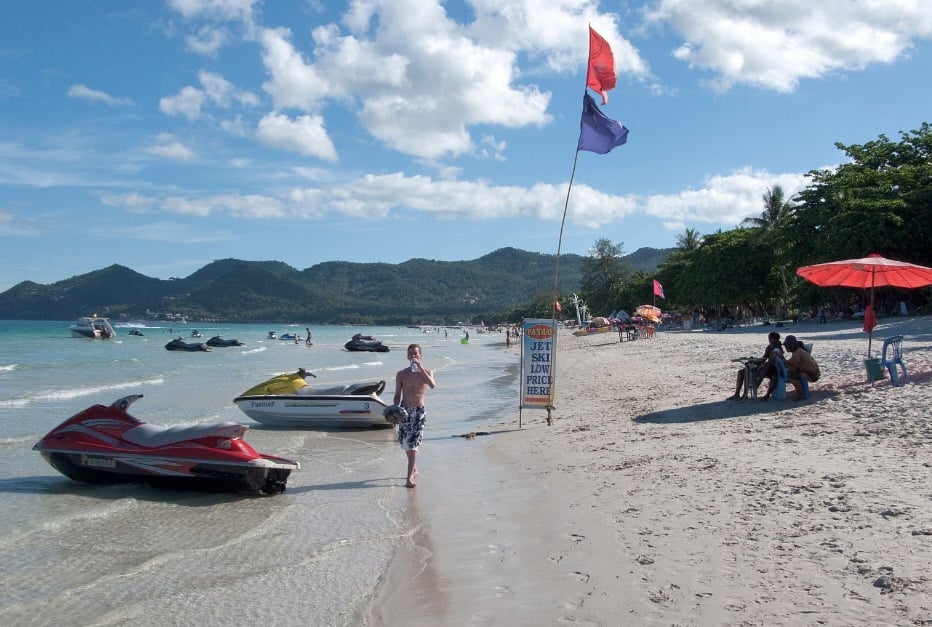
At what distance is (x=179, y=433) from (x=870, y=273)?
1174 cm

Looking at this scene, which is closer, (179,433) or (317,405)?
(179,433)

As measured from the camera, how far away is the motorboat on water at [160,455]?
325 inches

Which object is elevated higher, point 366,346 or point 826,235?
point 826,235

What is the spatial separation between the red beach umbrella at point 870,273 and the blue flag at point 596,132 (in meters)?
3.94

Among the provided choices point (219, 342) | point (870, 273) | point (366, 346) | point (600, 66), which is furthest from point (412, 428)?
point (219, 342)

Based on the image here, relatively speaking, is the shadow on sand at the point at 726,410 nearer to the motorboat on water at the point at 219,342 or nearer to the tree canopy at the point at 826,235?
the tree canopy at the point at 826,235

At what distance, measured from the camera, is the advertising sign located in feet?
41.0

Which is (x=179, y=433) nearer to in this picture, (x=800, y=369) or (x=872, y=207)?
(x=800, y=369)

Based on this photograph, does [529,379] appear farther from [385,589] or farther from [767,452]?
[385,589]

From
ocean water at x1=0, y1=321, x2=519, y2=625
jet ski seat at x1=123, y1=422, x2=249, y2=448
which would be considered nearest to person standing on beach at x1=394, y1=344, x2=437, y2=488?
ocean water at x1=0, y1=321, x2=519, y2=625

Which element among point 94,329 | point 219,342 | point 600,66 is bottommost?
point 219,342

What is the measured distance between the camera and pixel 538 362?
1261 cm

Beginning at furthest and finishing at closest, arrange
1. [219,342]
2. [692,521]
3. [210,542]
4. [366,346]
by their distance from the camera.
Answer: [219,342] → [366,346] → [210,542] → [692,521]

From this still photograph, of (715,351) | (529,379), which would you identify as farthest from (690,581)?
(715,351)
